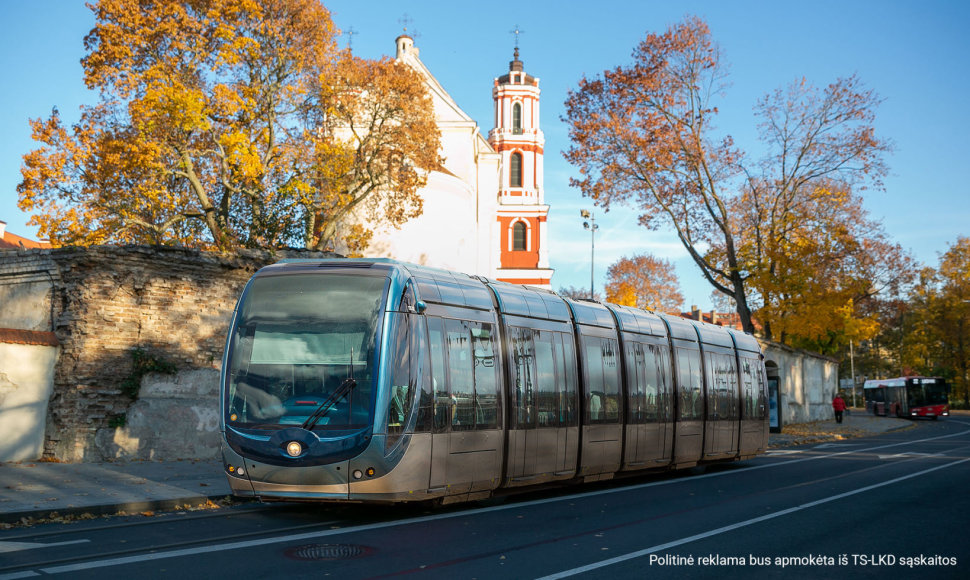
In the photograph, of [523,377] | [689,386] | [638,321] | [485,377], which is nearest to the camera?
[485,377]

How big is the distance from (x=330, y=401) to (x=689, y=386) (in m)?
9.97

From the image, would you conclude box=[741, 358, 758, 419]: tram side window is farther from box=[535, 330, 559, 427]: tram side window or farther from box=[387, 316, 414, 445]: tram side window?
box=[387, 316, 414, 445]: tram side window

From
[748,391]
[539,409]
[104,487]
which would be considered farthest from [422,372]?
[748,391]

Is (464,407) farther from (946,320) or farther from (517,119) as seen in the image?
(946,320)

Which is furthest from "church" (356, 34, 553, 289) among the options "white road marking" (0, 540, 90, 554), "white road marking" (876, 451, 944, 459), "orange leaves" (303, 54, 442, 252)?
"white road marking" (0, 540, 90, 554)

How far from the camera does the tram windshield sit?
32.3 feet

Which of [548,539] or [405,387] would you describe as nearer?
[548,539]

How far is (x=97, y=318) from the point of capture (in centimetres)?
1561

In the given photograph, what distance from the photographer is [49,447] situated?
1506 cm

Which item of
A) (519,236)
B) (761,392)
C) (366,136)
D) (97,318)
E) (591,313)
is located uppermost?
(519,236)

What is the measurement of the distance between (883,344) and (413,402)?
9052 centimetres

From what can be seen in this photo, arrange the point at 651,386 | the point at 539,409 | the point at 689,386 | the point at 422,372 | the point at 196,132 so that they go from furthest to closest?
the point at 196,132 < the point at 689,386 < the point at 651,386 < the point at 539,409 < the point at 422,372

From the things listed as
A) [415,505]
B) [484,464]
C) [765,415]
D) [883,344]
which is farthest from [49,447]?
[883,344]

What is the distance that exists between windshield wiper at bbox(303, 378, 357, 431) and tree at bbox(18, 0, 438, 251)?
20.9 m
